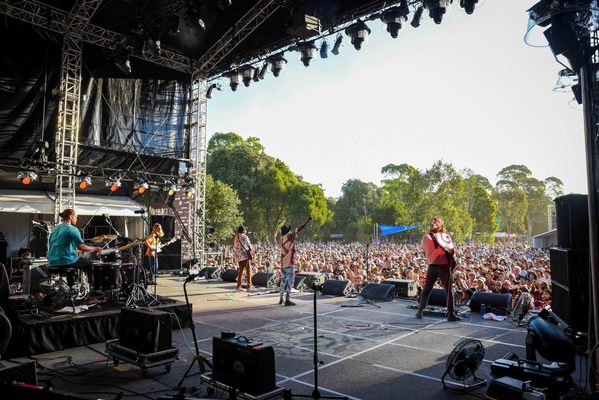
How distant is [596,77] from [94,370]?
6216 millimetres

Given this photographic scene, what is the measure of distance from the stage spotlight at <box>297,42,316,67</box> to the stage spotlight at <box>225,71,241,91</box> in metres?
2.99

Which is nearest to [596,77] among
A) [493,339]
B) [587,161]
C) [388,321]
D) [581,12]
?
[581,12]

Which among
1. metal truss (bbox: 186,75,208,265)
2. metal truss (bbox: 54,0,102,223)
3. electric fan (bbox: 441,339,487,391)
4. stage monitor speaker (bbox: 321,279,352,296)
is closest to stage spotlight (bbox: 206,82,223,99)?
metal truss (bbox: 186,75,208,265)

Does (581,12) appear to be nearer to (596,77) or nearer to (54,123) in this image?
(596,77)

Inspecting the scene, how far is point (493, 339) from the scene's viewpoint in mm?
5707

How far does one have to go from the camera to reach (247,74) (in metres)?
12.7

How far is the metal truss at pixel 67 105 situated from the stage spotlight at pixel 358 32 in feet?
21.6

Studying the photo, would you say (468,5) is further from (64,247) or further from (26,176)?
(26,176)

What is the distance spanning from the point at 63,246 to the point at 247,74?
335 inches

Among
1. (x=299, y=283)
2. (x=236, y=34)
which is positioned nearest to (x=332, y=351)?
(x=299, y=283)

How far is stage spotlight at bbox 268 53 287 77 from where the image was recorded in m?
11.7

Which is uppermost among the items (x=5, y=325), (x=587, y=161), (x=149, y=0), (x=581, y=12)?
(x=149, y=0)

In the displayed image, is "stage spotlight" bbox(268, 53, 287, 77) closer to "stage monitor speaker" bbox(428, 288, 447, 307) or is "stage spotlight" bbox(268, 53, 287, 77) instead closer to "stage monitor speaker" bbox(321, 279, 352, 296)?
"stage monitor speaker" bbox(321, 279, 352, 296)

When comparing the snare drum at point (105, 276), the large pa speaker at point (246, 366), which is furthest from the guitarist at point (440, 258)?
the snare drum at point (105, 276)
